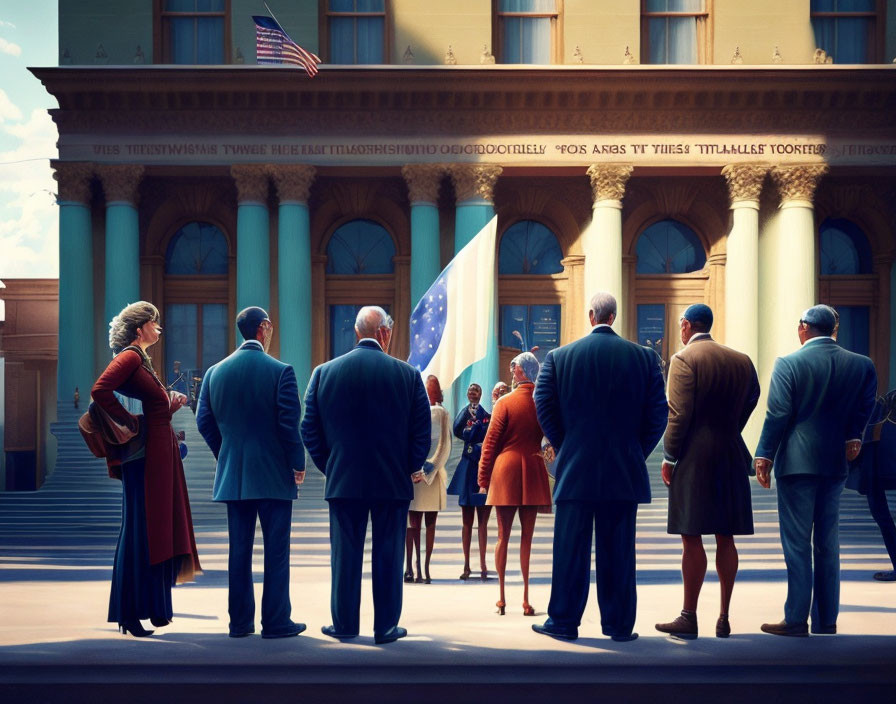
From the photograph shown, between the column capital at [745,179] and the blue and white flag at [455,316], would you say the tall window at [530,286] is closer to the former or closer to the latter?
the column capital at [745,179]

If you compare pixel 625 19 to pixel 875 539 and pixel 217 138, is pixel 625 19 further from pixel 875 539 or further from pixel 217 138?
pixel 875 539

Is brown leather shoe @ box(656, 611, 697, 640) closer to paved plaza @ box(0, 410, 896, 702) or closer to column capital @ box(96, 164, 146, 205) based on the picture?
paved plaza @ box(0, 410, 896, 702)

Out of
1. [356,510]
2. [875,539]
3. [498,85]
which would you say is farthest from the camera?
[498,85]

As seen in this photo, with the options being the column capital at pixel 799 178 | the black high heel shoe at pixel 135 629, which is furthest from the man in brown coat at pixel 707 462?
the column capital at pixel 799 178

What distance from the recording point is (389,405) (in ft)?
24.1

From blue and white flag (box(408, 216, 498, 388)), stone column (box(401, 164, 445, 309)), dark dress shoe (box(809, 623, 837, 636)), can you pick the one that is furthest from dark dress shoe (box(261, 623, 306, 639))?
stone column (box(401, 164, 445, 309))

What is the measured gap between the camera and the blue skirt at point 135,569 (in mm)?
7242

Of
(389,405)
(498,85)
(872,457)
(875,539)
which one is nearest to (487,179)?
(498,85)

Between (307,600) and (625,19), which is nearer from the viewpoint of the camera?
(307,600)

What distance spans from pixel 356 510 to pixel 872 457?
5.73m

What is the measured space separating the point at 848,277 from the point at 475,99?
31.7 feet

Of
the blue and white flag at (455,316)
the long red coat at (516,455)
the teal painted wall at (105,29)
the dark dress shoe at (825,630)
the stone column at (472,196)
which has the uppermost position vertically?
the teal painted wall at (105,29)

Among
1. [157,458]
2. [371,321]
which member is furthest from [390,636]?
[371,321]

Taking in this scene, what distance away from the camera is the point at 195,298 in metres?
26.5
